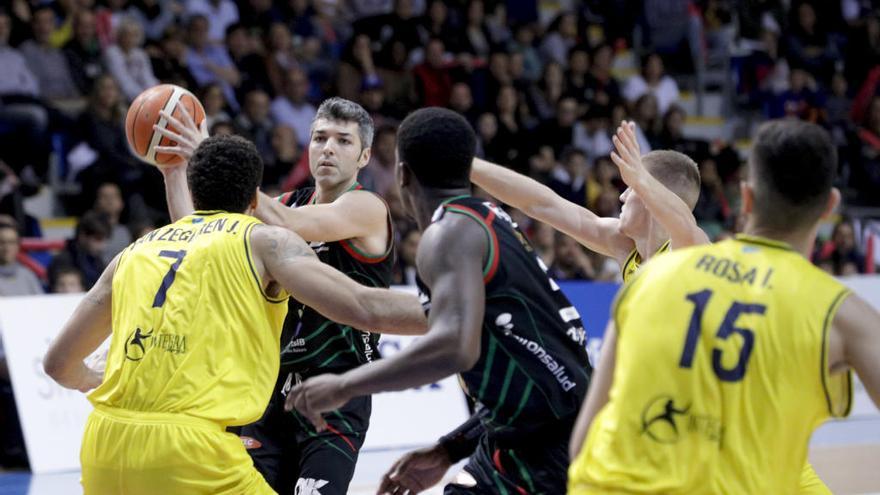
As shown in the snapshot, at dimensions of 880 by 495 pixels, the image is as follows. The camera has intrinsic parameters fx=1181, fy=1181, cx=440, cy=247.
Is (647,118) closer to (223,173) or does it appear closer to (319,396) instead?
(223,173)

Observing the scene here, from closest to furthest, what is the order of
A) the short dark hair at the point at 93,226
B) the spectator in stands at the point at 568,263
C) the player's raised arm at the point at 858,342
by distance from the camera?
the player's raised arm at the point at 858,342 → the short dark hair at the point at 93,226 → the spectator in stands at the point at 568,263

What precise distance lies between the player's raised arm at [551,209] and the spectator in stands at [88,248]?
5.53m

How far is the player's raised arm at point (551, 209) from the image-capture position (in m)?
5.49

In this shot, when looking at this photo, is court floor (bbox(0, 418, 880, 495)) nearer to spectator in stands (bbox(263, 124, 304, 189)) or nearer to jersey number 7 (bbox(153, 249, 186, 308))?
spectator in stands (bbox(263, 124, 304, 189))

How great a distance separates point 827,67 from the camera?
1838 cm

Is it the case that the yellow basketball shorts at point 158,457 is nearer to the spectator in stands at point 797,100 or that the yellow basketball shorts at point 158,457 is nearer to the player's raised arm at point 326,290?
the player's raised arm at point 326,290

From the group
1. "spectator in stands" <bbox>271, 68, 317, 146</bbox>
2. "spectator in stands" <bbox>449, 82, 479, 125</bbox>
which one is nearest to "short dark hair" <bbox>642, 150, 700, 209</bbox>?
"spectator in stands" <bbox>271, 68, 317, 146</bbox>

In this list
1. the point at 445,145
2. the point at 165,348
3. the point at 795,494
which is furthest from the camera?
the point at 165,348

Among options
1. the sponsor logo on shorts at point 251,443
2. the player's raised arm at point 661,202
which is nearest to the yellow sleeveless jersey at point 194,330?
the sponsor logo on shorts at point 251,443

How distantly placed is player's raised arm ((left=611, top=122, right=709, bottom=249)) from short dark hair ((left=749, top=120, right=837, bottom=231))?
5.73ft

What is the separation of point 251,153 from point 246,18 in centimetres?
1058

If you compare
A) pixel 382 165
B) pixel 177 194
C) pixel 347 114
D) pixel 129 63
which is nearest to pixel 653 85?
pixel 382 165

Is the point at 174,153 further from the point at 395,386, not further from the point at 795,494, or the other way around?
the point at 795,494

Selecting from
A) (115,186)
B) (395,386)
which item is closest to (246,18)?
(115,186)
